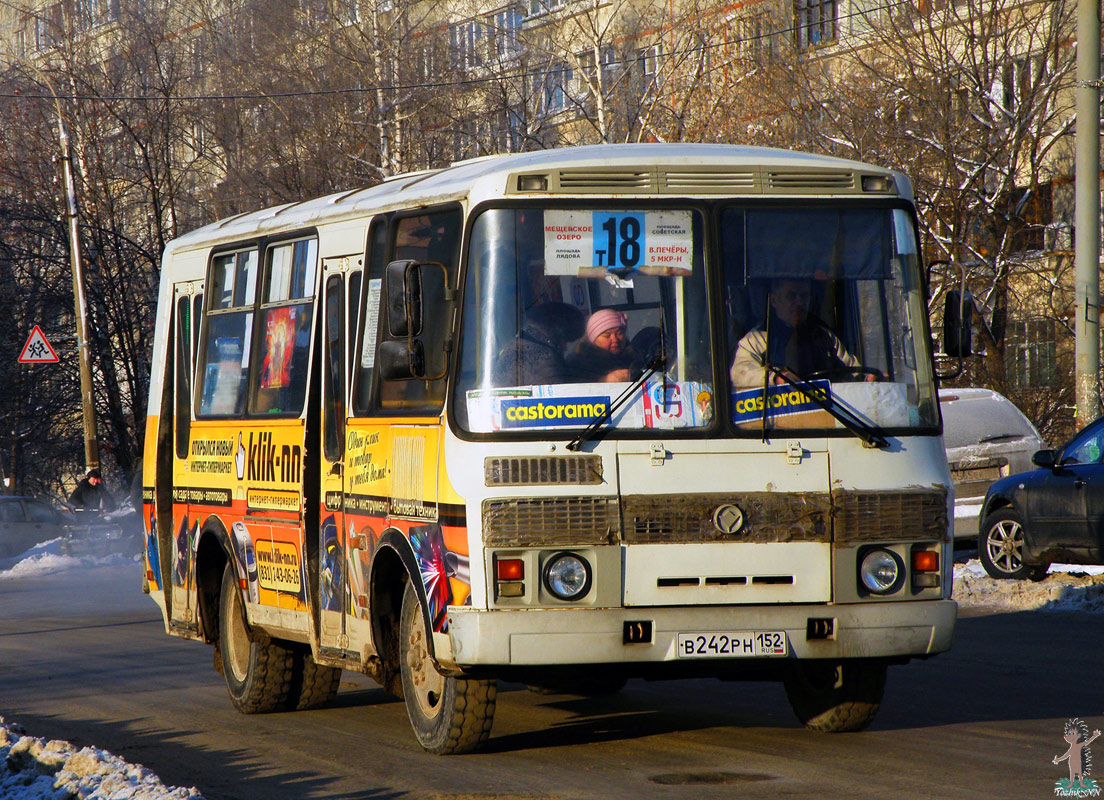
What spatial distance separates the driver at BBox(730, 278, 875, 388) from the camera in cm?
736

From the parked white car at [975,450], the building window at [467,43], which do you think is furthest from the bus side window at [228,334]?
the building window at [467,43]

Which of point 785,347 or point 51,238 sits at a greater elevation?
point 51,238

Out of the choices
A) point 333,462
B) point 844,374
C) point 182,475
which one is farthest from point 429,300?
point 182,475

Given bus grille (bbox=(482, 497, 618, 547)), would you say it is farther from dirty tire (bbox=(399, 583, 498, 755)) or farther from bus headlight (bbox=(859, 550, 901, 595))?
bus headlight (bbox=(859, 550, 901, 595))

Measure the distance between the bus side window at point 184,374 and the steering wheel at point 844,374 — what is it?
4938 millimetres

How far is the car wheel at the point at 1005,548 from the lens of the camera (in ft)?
52.6

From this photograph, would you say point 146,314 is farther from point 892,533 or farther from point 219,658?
point 892,533

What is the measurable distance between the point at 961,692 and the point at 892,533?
2815 millimetres

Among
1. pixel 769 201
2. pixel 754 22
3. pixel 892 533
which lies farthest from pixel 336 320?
pixel 754 22

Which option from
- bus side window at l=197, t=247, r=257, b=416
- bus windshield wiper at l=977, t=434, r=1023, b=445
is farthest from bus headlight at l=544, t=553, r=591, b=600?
bus windshield wiper at l=977, t=434, r=1023, b=445

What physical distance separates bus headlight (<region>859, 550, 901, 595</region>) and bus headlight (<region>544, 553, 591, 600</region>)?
1.25 metres

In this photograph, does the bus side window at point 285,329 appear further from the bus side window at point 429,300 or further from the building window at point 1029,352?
the building window at point 1029,352

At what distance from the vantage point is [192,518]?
10625 mm

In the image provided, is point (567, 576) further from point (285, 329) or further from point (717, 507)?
point (285, 329)
